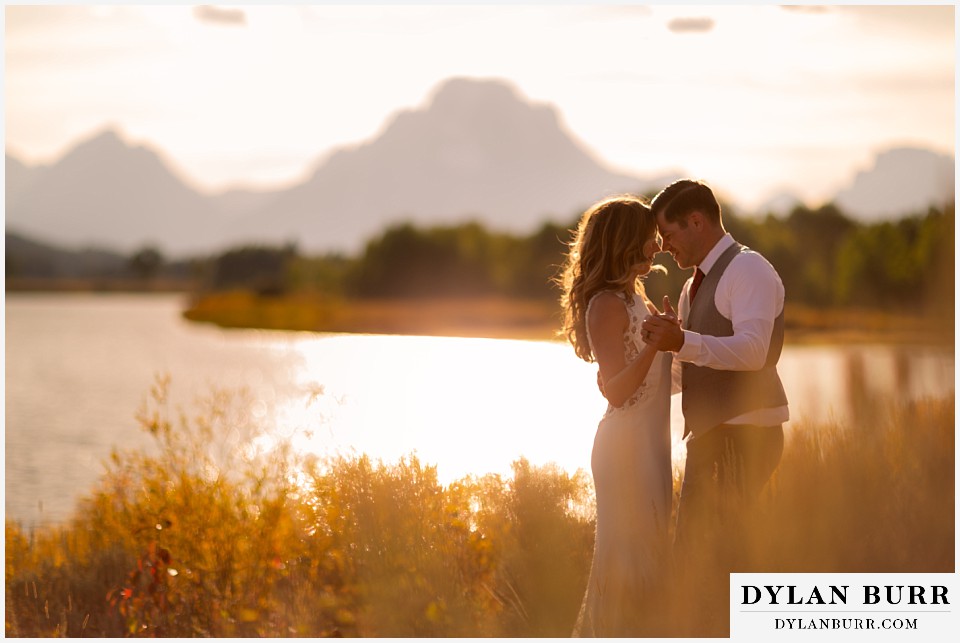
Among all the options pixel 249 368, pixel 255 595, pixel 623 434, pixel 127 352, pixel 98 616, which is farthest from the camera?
pixel 127 352

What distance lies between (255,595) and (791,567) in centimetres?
298

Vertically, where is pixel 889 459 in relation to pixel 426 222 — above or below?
below

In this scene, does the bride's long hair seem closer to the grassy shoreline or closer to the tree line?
the tree line

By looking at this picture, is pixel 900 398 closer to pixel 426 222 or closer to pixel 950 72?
pixel 950 72

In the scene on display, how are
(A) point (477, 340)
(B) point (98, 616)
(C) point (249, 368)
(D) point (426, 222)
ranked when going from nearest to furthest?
1. (B) point (98, 616)
2. (C) point (249, 368)
3. (A) point (477, 340)
4. (D) point (426, 222)

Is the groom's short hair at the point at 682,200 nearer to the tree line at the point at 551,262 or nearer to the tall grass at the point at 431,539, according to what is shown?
the tall grass at the point at 431,539

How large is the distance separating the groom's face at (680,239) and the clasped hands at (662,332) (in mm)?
581

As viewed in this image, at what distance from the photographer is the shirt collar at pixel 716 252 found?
4531 mm

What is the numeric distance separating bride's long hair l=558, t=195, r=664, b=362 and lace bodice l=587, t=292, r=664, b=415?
48 millimetres

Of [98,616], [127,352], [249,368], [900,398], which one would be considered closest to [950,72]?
[900,398]

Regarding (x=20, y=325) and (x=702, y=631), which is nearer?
(x=702, y=631)

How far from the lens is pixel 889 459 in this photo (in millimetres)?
5723

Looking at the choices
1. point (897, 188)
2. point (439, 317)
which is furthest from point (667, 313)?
point (439, 317)

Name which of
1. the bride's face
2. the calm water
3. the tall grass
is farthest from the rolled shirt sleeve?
the tall grass
